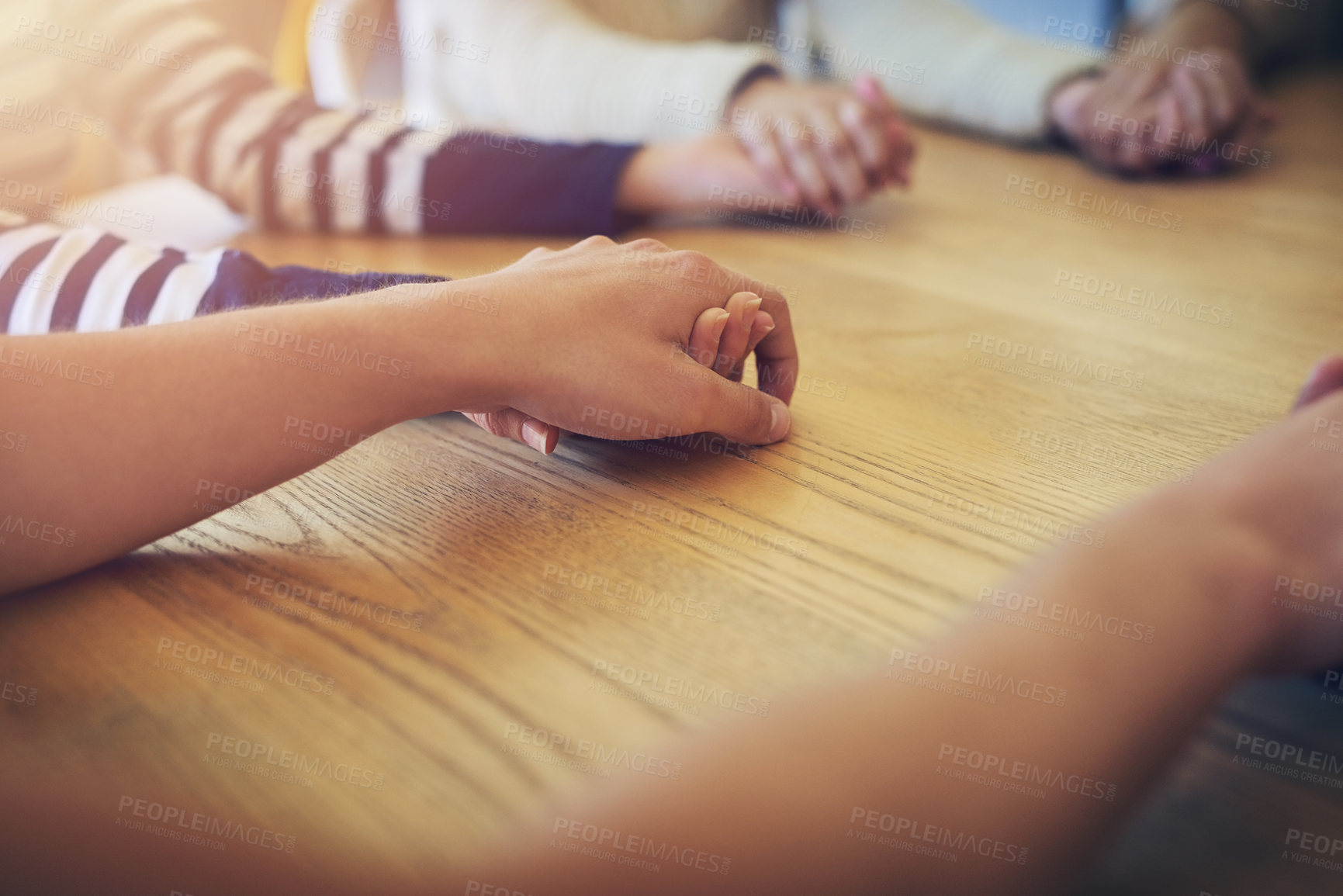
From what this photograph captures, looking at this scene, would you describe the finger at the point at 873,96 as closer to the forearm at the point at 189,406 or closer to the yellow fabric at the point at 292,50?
the forearm at the point at 189,406

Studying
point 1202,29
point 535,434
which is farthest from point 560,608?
point 1202,29

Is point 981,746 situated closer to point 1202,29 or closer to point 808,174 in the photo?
point 808,174

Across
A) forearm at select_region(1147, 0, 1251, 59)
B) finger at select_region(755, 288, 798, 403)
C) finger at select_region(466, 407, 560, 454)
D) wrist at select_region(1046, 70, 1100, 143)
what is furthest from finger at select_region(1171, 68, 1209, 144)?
finger at select_region(466, 407, 560, 454)

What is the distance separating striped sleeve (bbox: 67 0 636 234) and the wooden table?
355mm

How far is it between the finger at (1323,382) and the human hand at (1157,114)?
A: 65 centimetres

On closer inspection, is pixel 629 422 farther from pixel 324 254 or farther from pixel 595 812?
pixel 324 254

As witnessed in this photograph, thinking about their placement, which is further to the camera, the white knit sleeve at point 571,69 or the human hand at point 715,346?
the white knit sleeve at point 571,69

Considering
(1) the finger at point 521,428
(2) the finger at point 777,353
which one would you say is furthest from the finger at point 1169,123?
(1) the finger at point 521,428

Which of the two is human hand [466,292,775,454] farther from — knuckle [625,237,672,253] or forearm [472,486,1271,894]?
forearm [472,486,1271,894]

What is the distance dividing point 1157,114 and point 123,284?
1.17 metres

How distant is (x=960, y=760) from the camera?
1.08 feet

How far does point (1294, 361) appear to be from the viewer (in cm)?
66

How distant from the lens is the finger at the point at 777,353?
1.74ft

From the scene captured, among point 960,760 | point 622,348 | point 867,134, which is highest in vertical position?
point 867,134
